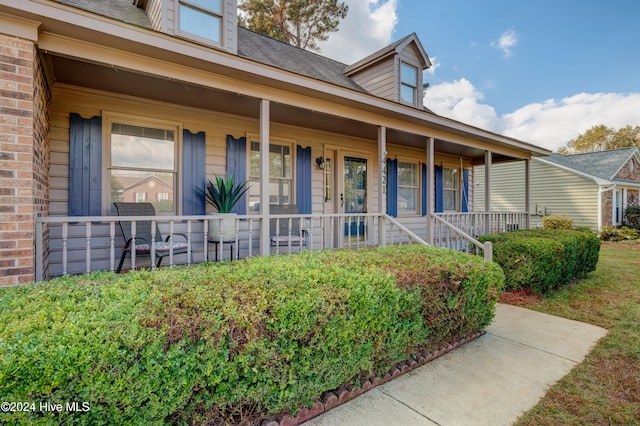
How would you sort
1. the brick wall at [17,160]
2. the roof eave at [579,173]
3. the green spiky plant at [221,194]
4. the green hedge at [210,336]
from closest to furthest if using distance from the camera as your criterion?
the green hedge at [210,336]
the brick wall at [17,160]
the green spiky plant at [221,194]
the roof eave at [579,173]

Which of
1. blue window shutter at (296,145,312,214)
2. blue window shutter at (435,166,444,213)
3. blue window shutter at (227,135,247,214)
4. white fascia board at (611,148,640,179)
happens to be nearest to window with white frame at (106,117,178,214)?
blue window shutter at (227,135,247,214)

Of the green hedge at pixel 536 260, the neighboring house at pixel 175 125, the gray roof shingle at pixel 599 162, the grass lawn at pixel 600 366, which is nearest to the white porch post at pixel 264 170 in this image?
the neighboring house at pixel 175 125

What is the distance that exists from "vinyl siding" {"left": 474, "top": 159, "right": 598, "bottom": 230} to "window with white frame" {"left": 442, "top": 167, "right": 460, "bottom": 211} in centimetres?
784

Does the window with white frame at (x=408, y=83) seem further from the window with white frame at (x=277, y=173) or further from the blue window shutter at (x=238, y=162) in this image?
the blue window shutter at (x=238, y=162)

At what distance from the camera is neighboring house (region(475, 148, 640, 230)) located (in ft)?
44.2

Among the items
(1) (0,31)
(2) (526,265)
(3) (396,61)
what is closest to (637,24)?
(3) (396,61)

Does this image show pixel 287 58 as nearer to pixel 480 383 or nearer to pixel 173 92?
pixel 173 92

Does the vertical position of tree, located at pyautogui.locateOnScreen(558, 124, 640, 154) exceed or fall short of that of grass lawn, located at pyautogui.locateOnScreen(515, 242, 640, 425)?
it exceeds it

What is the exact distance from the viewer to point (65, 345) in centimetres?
122

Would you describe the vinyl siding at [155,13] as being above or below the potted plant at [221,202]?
above

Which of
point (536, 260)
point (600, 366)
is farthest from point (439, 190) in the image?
point (600, 366)

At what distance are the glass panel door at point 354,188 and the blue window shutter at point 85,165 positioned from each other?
14.8 feet

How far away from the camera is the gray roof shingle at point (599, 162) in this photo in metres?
14.0

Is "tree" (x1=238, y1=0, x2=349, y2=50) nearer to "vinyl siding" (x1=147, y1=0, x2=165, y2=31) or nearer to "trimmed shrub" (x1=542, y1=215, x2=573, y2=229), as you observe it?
"vinyl siding" (x1=147, y1=0, x2=165, y2=31)
